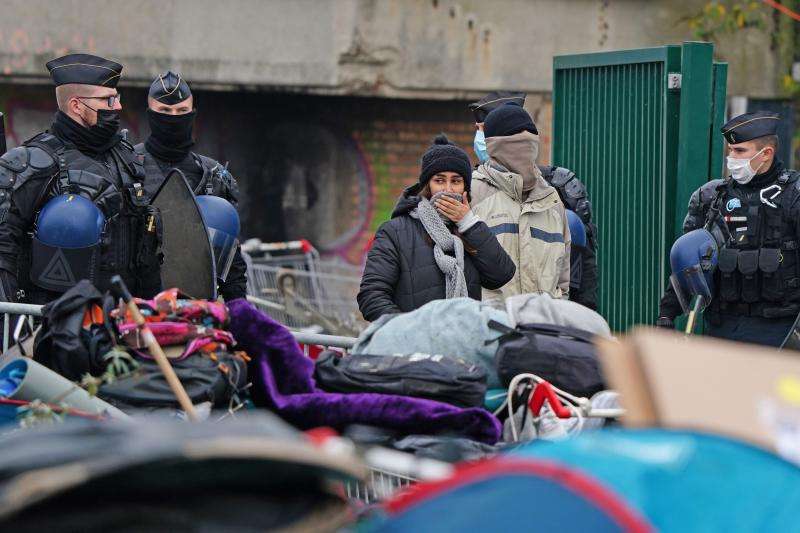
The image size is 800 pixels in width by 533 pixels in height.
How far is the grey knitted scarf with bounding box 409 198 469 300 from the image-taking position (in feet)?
19.2

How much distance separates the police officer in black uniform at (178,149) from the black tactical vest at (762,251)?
8.31 feet

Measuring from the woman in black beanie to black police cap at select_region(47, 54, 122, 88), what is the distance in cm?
162

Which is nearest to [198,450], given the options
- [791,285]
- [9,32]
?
[791,285]

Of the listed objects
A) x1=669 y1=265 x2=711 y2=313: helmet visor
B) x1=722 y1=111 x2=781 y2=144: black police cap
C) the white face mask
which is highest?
x1=722 y1=111 x2=781 y2=144: black police cap

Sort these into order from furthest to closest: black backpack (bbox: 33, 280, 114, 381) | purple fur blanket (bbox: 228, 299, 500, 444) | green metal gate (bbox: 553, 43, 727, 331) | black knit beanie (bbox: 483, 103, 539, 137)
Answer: green metal gate (bbox: 553, 43, 727, 331) → black knit beanie (bbox: 483, 103, 539, 137) → black backpack (bbox: 33, 280, 114, 381) → purple fur blanket (bbox: 228, 299, 500, 444)

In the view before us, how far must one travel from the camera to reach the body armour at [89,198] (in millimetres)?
6012

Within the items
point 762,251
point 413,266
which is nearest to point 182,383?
point 413,266

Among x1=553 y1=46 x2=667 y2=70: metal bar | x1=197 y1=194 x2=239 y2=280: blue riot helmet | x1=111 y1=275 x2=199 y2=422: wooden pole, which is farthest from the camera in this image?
x1=553 y1=46 x2=667 y2=70: metal bar

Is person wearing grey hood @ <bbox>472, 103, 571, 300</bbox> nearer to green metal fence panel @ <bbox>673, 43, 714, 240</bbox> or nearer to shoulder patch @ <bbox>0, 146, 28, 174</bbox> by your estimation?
green metal fence panel @ <bbox>673, 43, 714, 240</bbox>

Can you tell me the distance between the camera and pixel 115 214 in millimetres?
6320

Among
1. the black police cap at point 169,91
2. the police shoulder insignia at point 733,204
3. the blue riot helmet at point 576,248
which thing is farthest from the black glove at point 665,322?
the black police cap at point 169,91

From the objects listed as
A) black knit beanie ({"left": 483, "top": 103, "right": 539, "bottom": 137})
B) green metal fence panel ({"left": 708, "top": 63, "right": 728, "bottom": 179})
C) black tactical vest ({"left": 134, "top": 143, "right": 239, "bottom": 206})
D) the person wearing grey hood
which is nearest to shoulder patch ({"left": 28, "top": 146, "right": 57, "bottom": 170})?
black tactical vest ({"left": 134, "top": 143, "right": 239, "bottom": 206})

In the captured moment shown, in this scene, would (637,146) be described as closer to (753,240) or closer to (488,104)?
(488,104)

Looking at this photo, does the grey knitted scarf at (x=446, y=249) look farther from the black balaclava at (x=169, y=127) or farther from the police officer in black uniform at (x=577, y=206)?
the black balaclava at (x=169, y=127)
